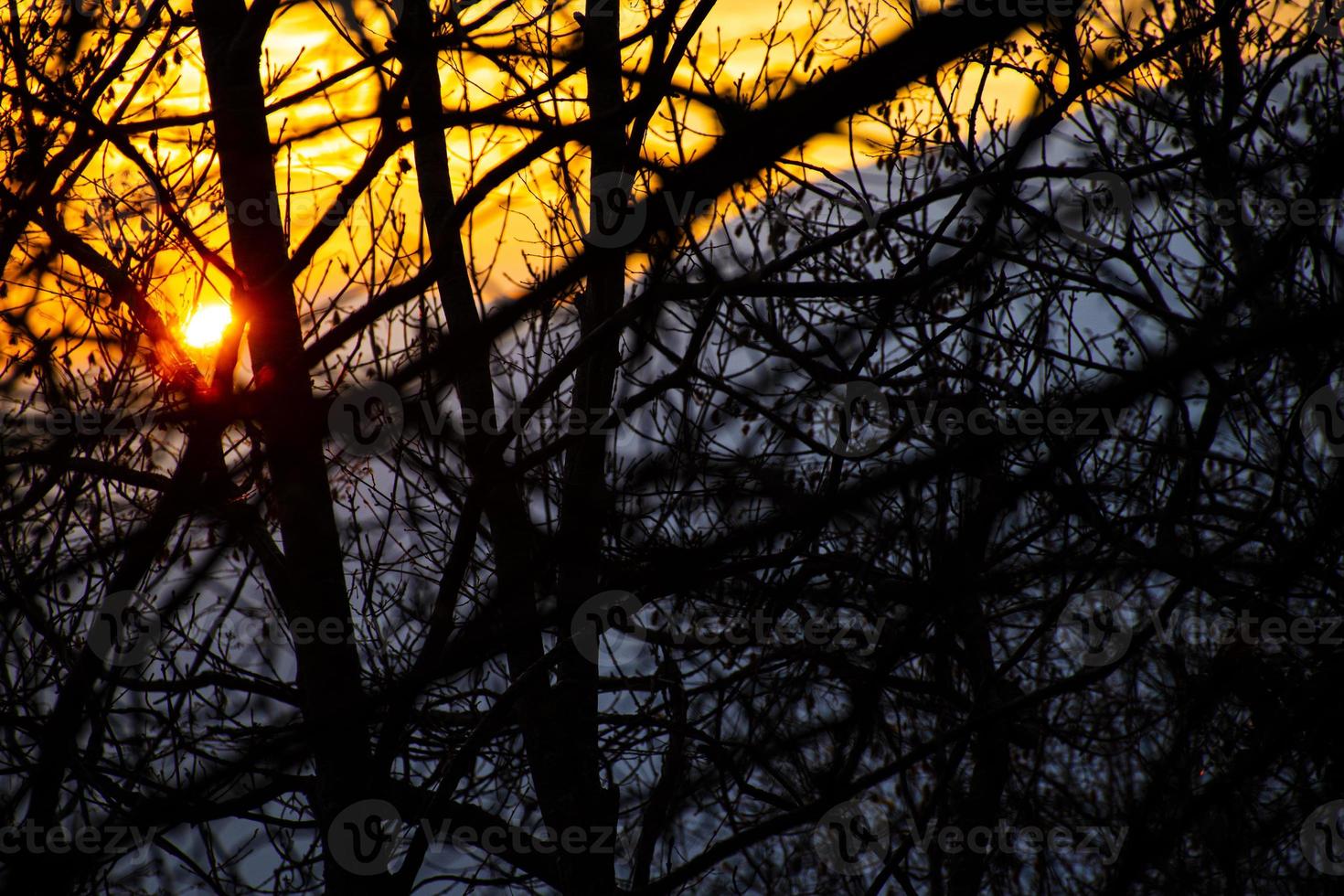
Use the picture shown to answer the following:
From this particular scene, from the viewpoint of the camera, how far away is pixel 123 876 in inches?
222

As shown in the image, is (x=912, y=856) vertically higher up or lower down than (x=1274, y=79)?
lower down

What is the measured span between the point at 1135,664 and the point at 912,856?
118 inches

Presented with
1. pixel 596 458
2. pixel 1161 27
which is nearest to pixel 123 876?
pixel 596 458

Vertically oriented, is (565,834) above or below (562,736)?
below

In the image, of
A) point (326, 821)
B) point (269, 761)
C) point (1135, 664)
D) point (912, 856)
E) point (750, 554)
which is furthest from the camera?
point (912, 856)

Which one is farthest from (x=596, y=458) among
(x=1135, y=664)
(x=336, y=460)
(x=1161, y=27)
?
(x=1161, y=27)

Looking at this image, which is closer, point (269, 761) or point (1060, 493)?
point (269, 761)

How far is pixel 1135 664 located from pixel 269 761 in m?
5.19

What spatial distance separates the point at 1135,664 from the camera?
5.75 metres

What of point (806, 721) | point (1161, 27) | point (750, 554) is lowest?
point (806, 721)

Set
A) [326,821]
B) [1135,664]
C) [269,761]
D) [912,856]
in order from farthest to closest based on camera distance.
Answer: [912,856], [1135,664], [326,821], [269,761]

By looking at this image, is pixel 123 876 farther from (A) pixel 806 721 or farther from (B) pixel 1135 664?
(B) pixel 1135 664

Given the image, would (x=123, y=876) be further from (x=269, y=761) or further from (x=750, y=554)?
(x=269, y=761)

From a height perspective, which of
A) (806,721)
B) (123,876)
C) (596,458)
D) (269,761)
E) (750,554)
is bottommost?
(269,761)
